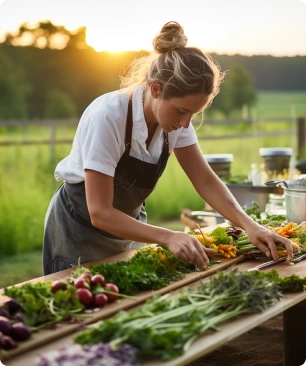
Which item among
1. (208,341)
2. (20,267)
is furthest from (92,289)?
(20,267)

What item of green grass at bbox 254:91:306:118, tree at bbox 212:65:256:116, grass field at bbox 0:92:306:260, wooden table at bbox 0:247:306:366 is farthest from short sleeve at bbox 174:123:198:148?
green grass at bbox 254:91:306:118

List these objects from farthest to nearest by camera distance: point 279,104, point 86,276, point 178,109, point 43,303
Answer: point 279,104 < point 178,109 < point 86,276 < point 43,303

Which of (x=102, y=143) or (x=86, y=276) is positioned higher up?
(x=102, y=143)

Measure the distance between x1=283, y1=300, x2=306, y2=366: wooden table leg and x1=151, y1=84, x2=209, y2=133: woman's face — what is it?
4.09 ft

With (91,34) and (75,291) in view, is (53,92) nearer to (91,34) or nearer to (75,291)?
(91,34)

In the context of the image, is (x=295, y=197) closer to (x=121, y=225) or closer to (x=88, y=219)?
(x=88, y=219)

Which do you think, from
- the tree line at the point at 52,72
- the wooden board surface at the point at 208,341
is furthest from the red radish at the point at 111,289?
the tree line at the point at 52,72

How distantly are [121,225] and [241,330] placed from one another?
34.5 inches

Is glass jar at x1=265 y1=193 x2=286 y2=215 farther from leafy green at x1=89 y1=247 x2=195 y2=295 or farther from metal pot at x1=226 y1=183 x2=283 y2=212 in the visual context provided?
leafy green at x1=89 y1=247 x2=195 y2=295

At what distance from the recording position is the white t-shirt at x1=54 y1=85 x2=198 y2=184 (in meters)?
2.86

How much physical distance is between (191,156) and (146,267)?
1028 mm

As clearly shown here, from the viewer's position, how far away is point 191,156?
11.5ft

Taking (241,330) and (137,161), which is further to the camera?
→ (137,161)

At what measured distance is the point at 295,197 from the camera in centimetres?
382
